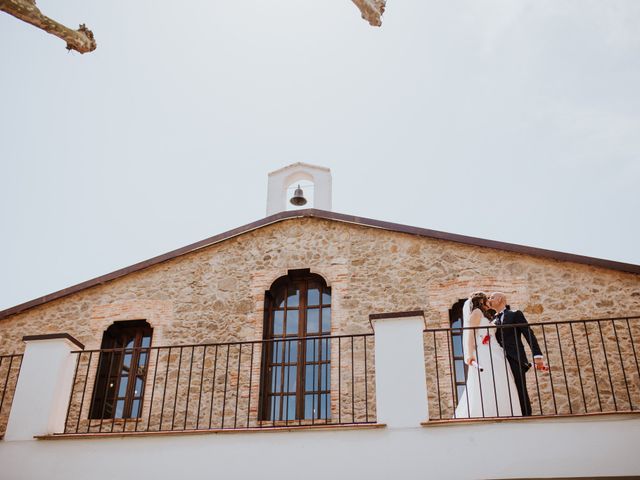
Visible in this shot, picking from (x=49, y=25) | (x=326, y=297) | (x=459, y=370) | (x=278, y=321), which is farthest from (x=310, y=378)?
(x=49, y=25)

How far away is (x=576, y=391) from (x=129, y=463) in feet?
18.2

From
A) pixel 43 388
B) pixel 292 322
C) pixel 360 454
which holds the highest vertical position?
pixel 292 322

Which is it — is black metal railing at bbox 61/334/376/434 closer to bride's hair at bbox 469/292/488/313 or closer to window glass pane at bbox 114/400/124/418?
window glass pane at bbox 114/400/124/418

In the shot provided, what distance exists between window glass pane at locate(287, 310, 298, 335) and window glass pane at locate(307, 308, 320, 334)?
19 centimetres

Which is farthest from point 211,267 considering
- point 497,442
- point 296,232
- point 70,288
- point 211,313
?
point 497,442

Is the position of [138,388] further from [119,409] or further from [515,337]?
[515,337]

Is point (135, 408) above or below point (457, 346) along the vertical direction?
below

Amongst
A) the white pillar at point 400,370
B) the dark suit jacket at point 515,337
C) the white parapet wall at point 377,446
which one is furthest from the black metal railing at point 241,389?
the dark suit jacket at point 515,337

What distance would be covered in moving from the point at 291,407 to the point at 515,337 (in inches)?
148

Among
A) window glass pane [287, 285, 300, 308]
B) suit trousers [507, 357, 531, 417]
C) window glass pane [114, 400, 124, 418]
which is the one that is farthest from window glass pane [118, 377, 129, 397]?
suit trousers [507, 357, 531, 417]

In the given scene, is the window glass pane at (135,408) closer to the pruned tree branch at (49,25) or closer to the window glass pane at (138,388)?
the window glass pane at (138,388)

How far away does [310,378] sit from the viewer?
9312 millimetres

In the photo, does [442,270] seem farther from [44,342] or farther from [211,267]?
[44,342]

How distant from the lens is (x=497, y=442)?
19.1 ft
